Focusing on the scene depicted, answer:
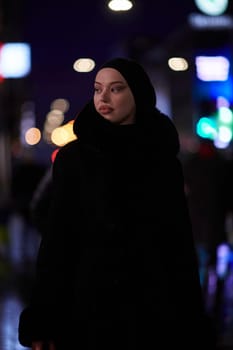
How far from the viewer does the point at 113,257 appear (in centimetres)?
389

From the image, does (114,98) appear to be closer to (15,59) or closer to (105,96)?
(105,96)

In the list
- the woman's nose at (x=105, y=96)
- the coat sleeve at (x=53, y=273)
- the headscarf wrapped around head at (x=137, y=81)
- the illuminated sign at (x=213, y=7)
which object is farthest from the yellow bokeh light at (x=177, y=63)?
the illuminated sign at (x=213, y=7)

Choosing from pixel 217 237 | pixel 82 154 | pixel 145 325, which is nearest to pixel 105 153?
pixel 82 154

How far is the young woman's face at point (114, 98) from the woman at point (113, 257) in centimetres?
1

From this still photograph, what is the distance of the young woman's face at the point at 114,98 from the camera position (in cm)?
407

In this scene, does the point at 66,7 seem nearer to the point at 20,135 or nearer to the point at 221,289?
the point at 221,289

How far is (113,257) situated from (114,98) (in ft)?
2.14

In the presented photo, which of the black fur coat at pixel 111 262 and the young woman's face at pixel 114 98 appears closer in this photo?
the black fur coat at pixel 111 262

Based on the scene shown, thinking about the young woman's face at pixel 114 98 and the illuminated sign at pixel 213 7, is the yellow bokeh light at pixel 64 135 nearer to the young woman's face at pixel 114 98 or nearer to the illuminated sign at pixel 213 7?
the young woman's face at pixel 114 98

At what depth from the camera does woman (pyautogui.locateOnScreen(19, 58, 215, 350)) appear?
3889mm

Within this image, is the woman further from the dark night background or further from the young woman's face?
the dark night background

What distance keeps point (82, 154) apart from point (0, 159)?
40.9ft

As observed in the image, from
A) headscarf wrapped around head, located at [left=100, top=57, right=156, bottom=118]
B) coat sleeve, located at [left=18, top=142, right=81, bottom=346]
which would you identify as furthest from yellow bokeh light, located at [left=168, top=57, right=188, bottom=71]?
coat sleeve, located at [left=18, top=142, right=81, bottom=346]

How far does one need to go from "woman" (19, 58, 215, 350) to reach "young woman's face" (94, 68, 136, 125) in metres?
0.01
